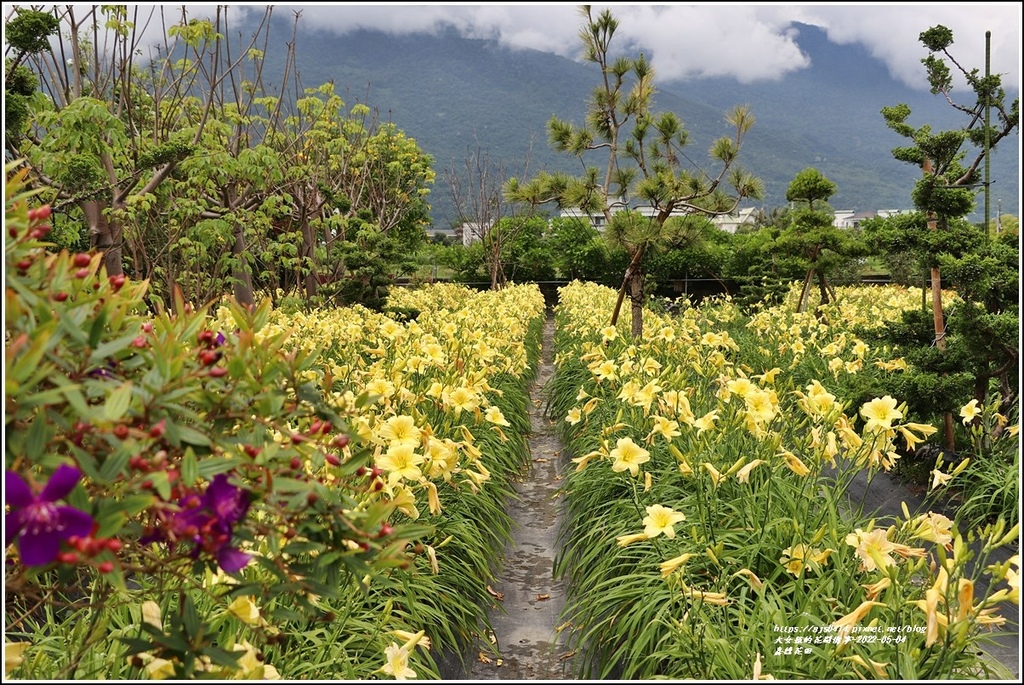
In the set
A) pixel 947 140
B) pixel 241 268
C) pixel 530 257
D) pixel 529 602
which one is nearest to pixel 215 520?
pixel 529 602

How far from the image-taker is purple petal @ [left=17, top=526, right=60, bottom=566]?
0.73 meters

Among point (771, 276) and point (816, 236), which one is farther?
point (771, 276)

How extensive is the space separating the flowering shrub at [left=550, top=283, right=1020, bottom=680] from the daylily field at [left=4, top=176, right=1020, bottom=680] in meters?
0.01

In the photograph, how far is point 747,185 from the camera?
745 cm

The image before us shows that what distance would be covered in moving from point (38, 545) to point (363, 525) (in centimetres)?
43

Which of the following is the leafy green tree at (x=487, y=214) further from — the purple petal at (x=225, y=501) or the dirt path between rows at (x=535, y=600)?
the purple petal at (x=225, y=501)

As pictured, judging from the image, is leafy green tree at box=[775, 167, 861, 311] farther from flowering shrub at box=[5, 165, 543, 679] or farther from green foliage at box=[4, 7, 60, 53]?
flowering shrub at box=[5, 165, 543, 679]

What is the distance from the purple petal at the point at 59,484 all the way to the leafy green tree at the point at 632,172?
651 centimetres

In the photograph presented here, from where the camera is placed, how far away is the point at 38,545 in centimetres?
74

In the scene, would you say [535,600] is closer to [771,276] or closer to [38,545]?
[38,545]

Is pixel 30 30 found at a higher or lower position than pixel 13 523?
higher

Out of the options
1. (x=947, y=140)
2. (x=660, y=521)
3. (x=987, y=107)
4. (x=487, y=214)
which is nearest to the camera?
(x=660, y=521)

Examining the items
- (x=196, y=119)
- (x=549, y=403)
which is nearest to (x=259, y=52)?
(x=196, y=119)

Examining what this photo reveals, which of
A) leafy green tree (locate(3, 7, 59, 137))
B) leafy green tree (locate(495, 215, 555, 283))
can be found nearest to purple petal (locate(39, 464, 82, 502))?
leafy green tree (locate(3, 7, 59, 137))
